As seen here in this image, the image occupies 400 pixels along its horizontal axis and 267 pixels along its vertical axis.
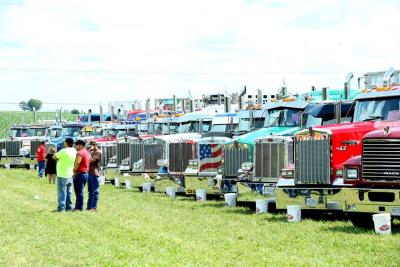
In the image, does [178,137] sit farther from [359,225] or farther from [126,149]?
[359,225]

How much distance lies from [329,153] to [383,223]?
241cm

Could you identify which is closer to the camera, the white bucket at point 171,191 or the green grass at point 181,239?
the green grass at point 181,239

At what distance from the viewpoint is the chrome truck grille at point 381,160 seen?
50.2 feet

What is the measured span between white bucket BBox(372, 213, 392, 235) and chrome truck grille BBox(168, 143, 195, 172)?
10972 mm

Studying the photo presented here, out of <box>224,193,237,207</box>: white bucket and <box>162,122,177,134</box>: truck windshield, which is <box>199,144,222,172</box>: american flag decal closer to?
<box>224,193,237,207</box>: white bucket

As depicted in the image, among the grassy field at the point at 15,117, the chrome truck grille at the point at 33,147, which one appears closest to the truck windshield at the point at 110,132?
the chrome truck grille at the point at 33,147

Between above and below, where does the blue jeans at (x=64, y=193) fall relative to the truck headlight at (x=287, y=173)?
below

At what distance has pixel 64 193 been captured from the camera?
2145 cm

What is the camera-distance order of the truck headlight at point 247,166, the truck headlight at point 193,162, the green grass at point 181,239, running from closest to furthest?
the green grass at point 181,239 < the truck headlight at point 247,166 < the truck headlight at point 193,162

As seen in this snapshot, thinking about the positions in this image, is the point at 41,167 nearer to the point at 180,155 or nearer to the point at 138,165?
the point at 138,165

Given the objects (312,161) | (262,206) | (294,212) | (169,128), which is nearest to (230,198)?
(262,206)

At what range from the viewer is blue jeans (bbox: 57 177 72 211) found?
21422 mm

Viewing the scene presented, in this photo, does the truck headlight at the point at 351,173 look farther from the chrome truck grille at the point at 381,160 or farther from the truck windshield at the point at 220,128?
the truck windshield at the point at 220,128

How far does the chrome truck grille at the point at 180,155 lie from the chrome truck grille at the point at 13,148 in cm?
2481
